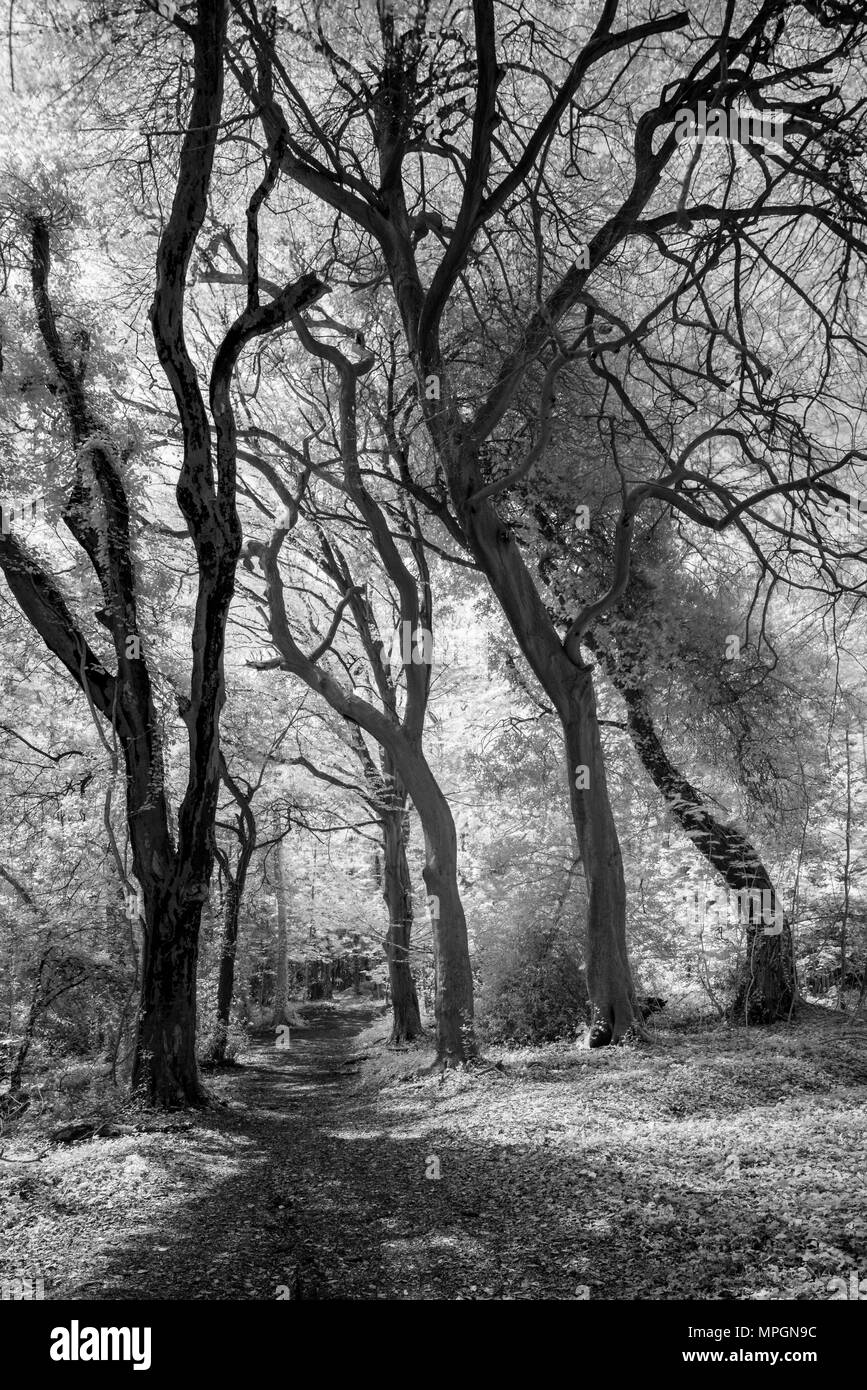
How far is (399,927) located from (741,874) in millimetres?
5922

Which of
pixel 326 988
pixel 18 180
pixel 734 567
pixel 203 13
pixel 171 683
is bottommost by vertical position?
pixel 326 988

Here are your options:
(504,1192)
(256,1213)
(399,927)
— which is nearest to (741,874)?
(399,927)

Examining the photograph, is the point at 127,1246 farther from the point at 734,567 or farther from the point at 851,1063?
the point at 734,567

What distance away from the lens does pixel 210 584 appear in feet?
24.3

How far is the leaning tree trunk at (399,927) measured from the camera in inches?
554

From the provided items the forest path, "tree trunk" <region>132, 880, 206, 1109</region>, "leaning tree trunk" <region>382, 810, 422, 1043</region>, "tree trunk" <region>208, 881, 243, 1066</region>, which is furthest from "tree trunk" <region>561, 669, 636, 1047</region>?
"tree trunk" <region>208, 881, 243, 1066</region>

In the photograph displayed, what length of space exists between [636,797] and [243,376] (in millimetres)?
8381

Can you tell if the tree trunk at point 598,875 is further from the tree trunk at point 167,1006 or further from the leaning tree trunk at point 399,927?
the leaning tree trunk at point 399,927

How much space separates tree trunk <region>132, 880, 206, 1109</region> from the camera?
7.46m

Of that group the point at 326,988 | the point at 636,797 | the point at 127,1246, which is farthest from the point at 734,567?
the point at 326,988

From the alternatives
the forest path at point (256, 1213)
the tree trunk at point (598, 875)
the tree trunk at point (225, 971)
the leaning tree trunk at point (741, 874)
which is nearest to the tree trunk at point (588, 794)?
the tree trunk at point (598, 875)

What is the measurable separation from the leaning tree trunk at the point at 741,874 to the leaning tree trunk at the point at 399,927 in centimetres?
446

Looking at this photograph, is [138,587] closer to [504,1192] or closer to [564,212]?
[564,212]
